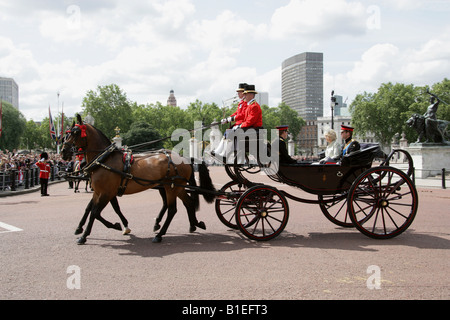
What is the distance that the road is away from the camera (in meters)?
4.12

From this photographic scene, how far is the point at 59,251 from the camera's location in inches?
234

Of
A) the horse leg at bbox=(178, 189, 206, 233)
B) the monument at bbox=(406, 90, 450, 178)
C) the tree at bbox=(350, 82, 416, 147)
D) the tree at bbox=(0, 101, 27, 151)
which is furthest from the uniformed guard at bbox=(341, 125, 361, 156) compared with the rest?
the tree at bbox=(0, 101, 27, 151)

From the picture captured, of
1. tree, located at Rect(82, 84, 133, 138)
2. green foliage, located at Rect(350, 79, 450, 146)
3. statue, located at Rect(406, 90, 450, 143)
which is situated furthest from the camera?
tree, located at Rect(82, 84, 133, 138)

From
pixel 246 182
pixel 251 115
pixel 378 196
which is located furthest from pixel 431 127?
pixel 251 115

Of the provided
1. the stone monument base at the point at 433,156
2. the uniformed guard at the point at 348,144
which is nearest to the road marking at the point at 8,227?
the uniformed guard at the point at 348,144

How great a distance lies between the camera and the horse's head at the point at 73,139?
271 inches

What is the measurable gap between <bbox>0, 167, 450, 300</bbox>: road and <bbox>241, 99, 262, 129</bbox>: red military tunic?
2.09 metres

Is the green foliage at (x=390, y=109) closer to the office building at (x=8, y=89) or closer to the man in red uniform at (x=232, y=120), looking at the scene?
the man in red uniform at (x=232, y=120)

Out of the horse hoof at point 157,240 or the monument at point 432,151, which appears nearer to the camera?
the horse hoof at point 157,240

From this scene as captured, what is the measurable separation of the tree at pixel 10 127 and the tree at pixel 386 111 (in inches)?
2421

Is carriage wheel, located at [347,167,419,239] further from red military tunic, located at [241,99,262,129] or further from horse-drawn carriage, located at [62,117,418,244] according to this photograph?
red military tunic, located at [241,99,262,129]

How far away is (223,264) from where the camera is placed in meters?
5.16
